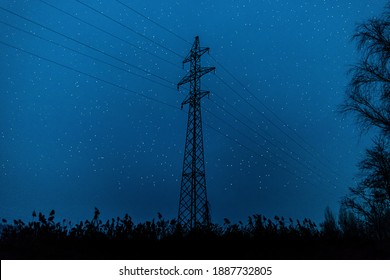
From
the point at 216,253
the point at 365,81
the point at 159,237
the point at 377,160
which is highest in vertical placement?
the point at 365,81

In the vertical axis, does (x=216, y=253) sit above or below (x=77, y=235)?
below

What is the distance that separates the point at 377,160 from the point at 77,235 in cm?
1357

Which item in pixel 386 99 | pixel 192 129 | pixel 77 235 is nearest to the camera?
pixel 77 235

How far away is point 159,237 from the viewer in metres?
6.14

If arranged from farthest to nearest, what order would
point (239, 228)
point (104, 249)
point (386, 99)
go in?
point (386, 99) → point (239, 228) → point (104, 249)
